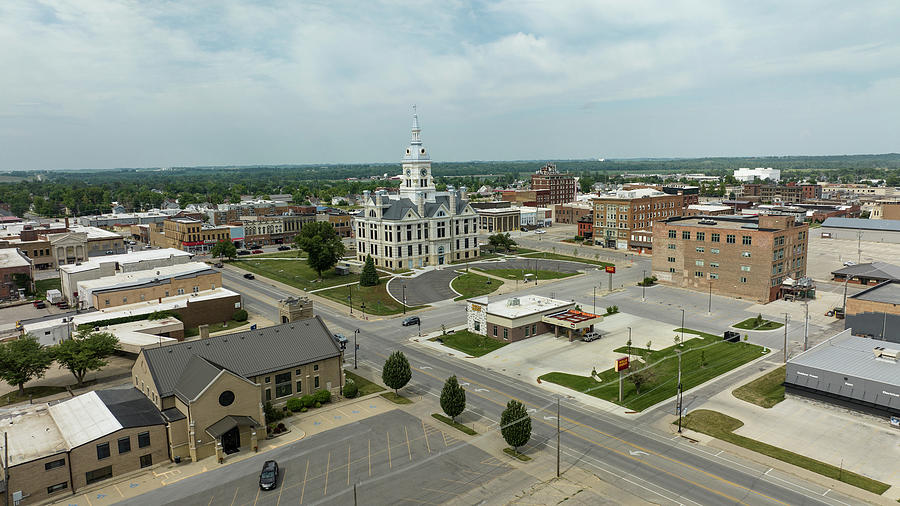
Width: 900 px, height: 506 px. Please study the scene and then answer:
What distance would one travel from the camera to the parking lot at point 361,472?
44.7 metres

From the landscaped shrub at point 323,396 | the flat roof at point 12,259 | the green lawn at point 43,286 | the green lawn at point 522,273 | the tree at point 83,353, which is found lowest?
the landscaped shrub at point 323,396

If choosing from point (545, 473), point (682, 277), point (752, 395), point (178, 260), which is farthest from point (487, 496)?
point (178, 260)

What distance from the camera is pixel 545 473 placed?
47781 mm

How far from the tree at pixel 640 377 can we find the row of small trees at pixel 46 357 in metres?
62.4

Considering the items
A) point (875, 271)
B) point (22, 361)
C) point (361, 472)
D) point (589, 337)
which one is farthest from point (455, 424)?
point (875, 271)

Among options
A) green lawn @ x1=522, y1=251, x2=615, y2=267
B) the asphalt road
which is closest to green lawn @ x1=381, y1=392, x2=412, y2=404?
the asphalt road

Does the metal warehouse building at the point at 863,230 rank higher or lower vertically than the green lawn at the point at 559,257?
higher

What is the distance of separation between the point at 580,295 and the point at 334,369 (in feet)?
199

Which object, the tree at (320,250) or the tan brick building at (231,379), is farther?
the tree at (320,250)

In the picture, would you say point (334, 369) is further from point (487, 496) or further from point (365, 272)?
point (365, 272)

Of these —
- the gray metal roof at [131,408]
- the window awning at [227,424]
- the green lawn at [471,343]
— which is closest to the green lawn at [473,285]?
the green lawn at [471,343]

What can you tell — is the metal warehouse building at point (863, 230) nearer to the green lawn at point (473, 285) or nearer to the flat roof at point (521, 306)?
the green lawn at point (473, 285)

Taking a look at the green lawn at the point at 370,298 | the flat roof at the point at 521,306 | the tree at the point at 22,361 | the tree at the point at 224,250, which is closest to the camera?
the tree at the point at 22,361

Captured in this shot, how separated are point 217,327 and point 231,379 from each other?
45502 mm
